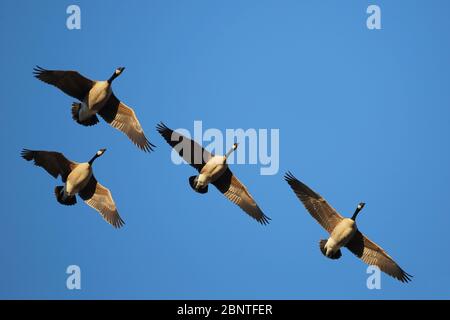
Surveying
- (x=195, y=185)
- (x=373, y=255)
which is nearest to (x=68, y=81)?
(x=195, y=185)

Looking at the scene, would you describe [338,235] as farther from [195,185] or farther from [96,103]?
[96,103]

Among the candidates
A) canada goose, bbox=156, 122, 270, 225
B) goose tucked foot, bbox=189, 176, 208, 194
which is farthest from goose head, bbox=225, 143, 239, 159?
goose tucked foot, bbox=189, 176, 208, 194

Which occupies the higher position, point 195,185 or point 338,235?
point 195,185

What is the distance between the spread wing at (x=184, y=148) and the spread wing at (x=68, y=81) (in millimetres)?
2492

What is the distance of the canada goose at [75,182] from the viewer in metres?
26.0

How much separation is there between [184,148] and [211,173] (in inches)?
47.3

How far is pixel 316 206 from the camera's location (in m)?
26.0

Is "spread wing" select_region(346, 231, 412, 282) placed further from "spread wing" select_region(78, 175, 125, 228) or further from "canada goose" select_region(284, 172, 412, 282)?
"spread wing" select_region(78, 175, 125, 228)

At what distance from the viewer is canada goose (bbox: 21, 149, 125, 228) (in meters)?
26.0

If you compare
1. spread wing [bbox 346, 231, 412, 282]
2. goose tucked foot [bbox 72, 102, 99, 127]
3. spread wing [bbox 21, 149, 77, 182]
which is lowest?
spread wing [bbox 346, 231, 412, 282]

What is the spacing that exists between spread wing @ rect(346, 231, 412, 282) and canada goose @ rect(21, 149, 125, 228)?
7.12 metres
